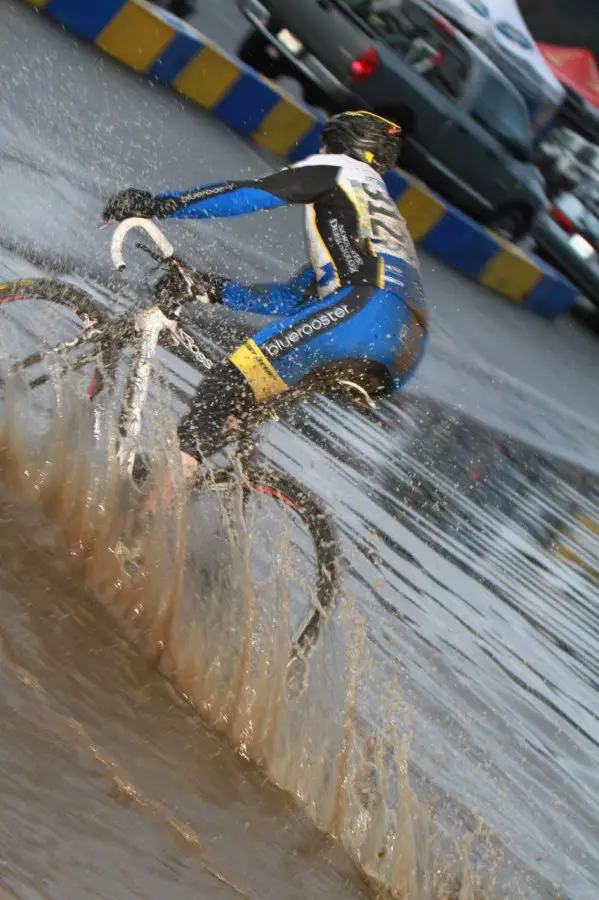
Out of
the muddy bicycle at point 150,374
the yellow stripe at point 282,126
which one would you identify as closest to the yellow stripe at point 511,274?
the yellow stripe at point 282,126

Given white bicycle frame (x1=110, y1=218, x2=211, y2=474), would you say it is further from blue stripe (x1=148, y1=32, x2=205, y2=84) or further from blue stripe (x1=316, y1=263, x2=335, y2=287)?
blue stripe (x1=148, y1=32, x2=205, y2=84)

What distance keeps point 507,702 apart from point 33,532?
109 inches

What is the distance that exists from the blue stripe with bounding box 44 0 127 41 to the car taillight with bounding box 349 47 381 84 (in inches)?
111

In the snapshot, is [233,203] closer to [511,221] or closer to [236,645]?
[236,645]

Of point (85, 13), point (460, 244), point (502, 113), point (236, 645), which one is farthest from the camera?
point (502, 113)

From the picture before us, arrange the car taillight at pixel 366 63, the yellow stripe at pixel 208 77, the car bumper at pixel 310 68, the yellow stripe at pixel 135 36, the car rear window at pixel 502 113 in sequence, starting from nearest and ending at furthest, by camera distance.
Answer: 1. the yellow stripe at pixel 135 36
2. the yellow stripe at pixel 208 77
3. the car taillight at pixel 366 63
4. the car bumper at pixel 310 68
5. the car rear window at pixel 502 113

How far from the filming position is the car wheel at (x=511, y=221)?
17.4 m

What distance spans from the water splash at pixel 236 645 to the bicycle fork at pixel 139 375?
0.07 metres

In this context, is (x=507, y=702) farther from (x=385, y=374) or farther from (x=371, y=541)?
(x=385, y=374)

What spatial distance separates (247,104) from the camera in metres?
14.4

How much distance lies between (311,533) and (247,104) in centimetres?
977

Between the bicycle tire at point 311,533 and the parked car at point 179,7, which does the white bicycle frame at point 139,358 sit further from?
the parked car at point 179,7

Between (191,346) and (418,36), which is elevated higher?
(191,346)

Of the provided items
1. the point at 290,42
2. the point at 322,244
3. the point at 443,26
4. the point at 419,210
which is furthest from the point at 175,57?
the point at 322,244
